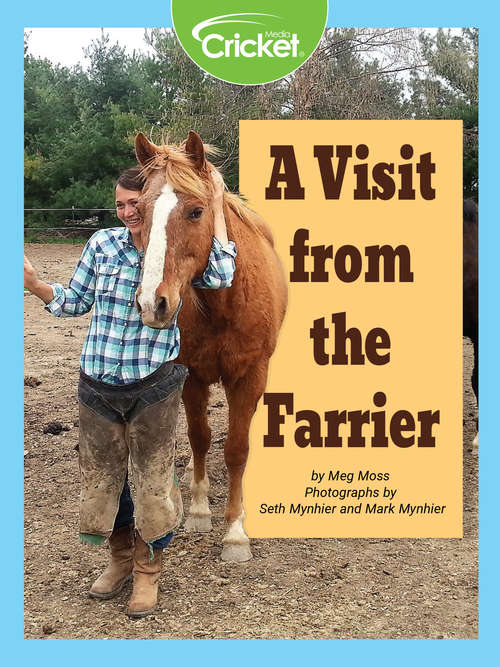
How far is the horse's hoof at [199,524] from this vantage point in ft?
14.7

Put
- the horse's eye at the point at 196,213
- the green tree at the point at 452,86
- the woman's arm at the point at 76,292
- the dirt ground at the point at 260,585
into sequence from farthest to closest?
the green tree at the point at 452,86
the dirt ground at the point at 260,585
the woman's arm at the point at 76,292
the horse's eye at the point at 196,213

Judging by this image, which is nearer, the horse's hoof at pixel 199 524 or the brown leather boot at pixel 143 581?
the brown leather boot at pixel 143 581

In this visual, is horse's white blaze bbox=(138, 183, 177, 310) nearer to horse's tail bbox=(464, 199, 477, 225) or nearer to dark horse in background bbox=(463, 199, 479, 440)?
horse's tail bbox=(464, 199, 477, 225)

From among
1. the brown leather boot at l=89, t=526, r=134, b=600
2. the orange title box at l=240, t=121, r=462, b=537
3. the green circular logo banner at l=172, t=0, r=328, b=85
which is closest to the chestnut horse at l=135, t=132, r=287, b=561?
the orange title box at l=240, t=121, r=462, b=537

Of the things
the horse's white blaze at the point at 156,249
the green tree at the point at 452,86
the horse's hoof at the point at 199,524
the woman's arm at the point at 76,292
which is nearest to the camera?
the horse's white blaze at the point at 156,249

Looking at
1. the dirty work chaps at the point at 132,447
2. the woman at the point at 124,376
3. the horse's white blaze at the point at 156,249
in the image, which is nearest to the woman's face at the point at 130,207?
the woman at the point at 124,376

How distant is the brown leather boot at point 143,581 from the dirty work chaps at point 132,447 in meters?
0.19

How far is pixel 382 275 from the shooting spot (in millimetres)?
4238

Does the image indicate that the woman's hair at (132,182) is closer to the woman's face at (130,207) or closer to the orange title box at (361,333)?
the woman's face at (130,207)

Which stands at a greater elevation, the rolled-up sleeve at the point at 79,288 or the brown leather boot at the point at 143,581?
the rolled-up sleeve at the point at 79,288

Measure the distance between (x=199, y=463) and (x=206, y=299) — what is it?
51.5 inches

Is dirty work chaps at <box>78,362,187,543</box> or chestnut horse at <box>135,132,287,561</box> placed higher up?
chestnut horse at <box>135,132,287,561</box>

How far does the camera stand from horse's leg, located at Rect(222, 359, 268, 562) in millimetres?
3982

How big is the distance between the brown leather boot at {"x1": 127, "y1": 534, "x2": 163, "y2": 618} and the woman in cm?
1
